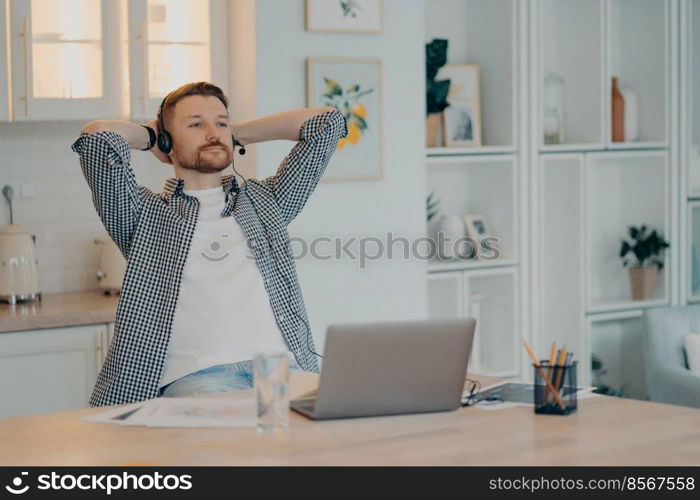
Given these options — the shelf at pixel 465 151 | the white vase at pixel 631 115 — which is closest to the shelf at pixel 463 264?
the shelf at pixel 465 151

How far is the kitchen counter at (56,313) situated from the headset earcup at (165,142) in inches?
33.4

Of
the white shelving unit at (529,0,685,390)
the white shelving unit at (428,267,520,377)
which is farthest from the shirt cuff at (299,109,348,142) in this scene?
the white shelving unit at (529,0,685,390)

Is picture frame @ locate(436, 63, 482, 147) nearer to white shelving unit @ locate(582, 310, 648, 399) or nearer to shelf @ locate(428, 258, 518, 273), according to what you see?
shelf @ locate(428, 258, 518, 273)

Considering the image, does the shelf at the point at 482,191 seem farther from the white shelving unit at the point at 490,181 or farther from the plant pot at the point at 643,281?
the plant pot at the point at 643,281

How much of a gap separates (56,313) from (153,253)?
2.86 ft

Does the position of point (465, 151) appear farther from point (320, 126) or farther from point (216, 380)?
point (216, 380)

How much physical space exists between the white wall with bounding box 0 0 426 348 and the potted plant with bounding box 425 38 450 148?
36 cm

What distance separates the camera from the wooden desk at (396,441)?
5.82ft

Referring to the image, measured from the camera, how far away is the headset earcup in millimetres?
3131

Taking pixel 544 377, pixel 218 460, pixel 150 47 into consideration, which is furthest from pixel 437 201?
pixel 218 460

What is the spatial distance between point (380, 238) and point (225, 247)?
4.66 feet

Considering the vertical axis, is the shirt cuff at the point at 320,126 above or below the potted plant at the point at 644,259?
above

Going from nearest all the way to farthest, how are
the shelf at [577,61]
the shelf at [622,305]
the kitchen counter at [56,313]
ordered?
the kitchen counter at [56,313], the shelf at [577,61], the shelf at [622,305]
